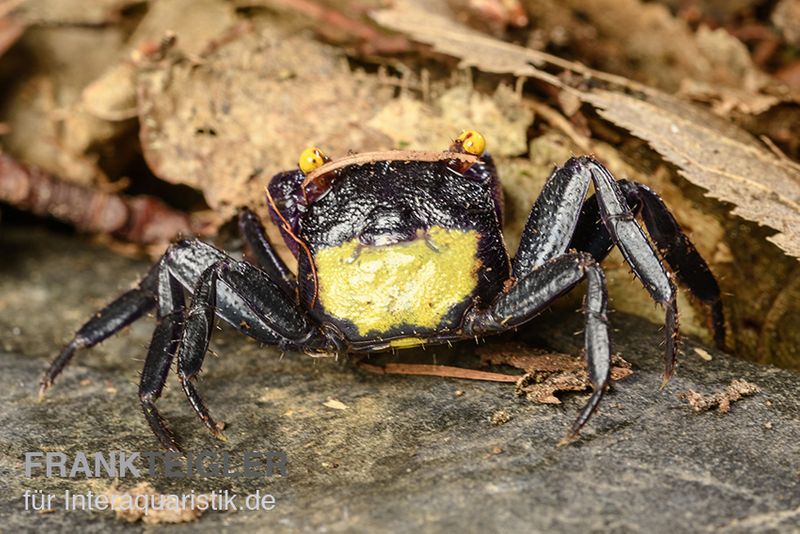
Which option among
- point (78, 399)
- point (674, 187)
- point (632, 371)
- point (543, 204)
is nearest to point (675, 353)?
point (632, 371)

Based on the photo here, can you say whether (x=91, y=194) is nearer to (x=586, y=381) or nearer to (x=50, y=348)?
(x=50, y=348)

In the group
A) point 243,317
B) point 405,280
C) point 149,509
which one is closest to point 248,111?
point 243,317

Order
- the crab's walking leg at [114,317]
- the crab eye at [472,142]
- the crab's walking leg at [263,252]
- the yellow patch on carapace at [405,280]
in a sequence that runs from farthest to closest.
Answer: the crab's walking leg at [114,317], the crab's walking leg at [263,252], the crab eye at [472,142], the yellow patch on carapace at [405,280]

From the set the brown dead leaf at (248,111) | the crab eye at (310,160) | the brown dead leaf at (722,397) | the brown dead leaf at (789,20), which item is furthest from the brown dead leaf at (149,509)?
the brown dead leaf at (789,20)

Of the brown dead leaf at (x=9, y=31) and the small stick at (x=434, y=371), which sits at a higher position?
the brown dead leaf at (x=9, y=31)

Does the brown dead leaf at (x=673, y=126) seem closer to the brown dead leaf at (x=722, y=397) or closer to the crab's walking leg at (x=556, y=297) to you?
the brown dead leaf at (x=722, y=397)

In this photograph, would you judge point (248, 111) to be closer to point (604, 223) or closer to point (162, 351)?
point (162, 351)

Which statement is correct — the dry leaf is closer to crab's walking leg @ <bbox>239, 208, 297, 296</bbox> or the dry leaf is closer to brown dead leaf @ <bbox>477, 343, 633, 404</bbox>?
crab's walking leg @ <bbox>239, 208, 297, 296</bbox>
